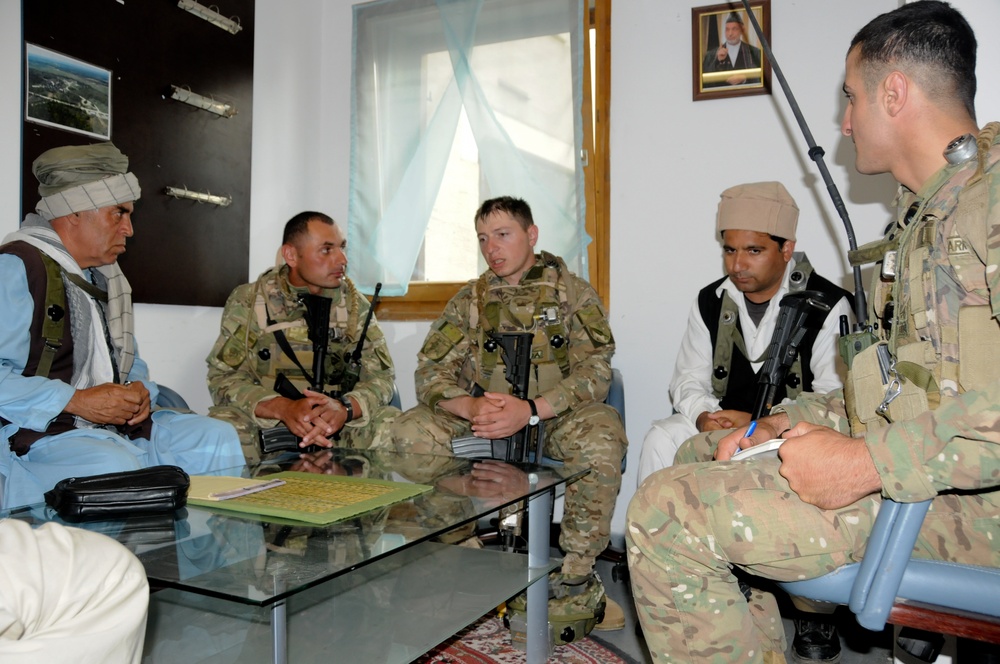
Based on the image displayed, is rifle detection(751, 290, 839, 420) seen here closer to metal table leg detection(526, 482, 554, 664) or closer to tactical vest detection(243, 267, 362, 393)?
metal table leg detection(526, 482, 554, 664)

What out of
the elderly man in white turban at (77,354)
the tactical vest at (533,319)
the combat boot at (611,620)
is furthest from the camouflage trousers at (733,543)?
the tactical vest at (533,319)

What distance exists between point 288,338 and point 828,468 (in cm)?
239

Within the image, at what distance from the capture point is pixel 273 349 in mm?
3082

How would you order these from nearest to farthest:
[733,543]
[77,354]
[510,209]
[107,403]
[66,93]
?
[733,543] → [107,403] → [77,354] → [66,93] → [510,209]

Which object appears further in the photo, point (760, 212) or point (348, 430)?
point (348, 430)

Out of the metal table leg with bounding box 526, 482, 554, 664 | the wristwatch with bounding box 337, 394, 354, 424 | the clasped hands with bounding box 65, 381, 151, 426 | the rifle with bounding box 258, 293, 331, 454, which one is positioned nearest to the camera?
the metal table leg with bounding box 526, 482, 554, 664

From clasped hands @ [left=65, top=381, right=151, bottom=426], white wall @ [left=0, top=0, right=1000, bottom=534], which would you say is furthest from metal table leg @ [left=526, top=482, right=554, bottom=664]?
white wall @ [left=0, top=0, right=1000, bottom=534]

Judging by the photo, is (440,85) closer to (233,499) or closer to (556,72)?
(556,72)

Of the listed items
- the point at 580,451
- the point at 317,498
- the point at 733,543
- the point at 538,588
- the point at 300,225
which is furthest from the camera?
the point at 300,225

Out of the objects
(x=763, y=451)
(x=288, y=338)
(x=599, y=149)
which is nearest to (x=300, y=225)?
(x=288, y=338)

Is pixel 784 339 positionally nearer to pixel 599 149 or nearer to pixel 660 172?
pixel 660 172

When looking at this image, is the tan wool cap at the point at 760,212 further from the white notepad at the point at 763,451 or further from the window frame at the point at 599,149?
the white notepad at the point at 763,451

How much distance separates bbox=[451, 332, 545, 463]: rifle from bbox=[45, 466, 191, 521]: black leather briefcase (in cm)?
121

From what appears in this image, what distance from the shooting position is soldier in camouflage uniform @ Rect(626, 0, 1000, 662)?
3.63 ft
